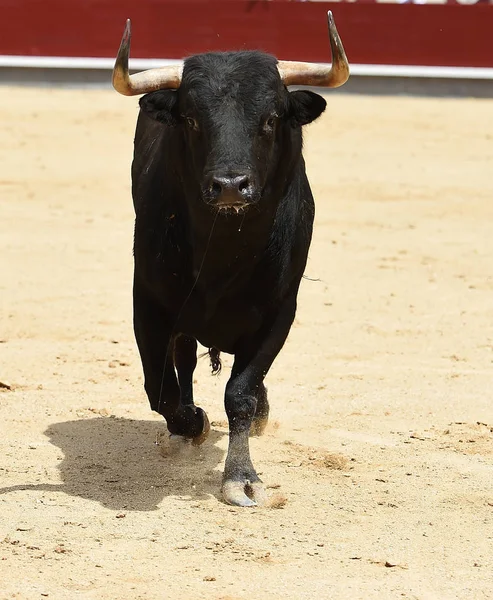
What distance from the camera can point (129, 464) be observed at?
14.7ft

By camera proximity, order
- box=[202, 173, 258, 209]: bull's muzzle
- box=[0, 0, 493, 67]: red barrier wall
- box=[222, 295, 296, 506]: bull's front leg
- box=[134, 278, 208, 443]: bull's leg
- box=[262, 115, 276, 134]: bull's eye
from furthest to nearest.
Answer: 1. box=[0, 0, 493, 67]: red barrier wall
2. box=[134, 278, 208, 443]: bull's leg
3. box=[222, 295, 296, 506]: bull's front leg
4. box=[262, 115, 276, 134]: bull's eye
5. box=[202, 173, 258, 209]: bull's muzzle

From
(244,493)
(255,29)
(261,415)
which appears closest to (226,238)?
(244,493)

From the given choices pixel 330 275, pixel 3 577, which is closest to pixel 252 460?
pixel 3 577

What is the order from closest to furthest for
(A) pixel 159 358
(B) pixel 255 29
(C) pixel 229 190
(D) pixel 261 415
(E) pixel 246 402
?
1. (C) pixel 229 190
2. (E) pixel 246 402
3. (A) pixel 159 358
4. (D) pixel 261 415
5. (B) pixel 255 29

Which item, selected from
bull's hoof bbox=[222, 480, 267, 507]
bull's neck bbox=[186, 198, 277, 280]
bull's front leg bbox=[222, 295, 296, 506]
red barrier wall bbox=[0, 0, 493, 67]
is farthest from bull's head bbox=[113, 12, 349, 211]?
red barrier wall bbox=[0, 0, 493, 67]

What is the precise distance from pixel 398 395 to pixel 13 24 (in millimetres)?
10527

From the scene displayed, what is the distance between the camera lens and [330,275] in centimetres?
805

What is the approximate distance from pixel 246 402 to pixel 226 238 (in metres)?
0.53

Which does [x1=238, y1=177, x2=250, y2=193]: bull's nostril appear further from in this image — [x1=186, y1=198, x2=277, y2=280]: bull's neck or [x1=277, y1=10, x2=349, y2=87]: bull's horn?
[x1=277, y1=10, x2=349, y2=87]: bull's horn

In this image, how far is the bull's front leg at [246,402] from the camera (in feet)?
13.4

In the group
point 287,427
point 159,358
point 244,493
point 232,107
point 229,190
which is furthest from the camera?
point 287,427

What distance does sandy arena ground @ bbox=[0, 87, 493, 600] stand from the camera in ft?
11.4

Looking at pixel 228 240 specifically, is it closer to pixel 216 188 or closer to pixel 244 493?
pixel 216 188

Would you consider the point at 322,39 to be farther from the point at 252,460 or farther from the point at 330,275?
the point at 252,460
